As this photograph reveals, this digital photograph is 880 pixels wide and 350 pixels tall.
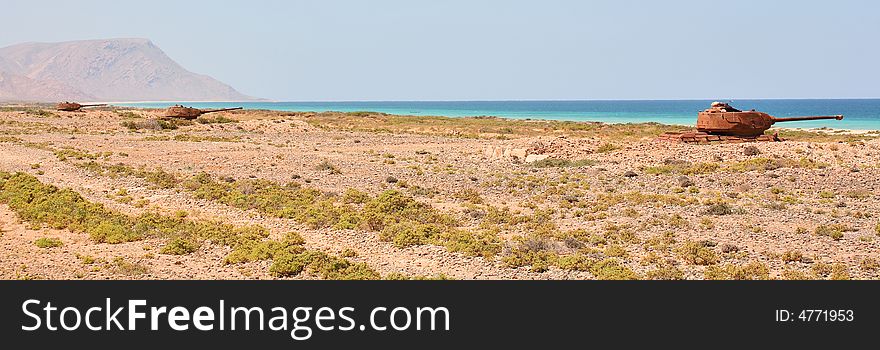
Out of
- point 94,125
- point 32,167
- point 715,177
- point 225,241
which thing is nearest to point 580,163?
point 715,177

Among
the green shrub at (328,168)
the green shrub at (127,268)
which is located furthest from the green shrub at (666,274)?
the green shrub at (328,168)

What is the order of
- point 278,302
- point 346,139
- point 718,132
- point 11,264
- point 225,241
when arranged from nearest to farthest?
point 278,302 < point 11,264 < point 225,241 < point 718,132 < point 346,139

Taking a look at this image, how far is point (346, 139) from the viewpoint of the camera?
52.8 meters

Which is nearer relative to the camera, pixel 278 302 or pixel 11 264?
pixel 278 302

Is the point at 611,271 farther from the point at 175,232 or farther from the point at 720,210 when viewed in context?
the point at 175,232

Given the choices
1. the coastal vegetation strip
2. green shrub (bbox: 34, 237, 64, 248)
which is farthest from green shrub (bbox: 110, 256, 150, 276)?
green shrub (bbox: 34, 237, 64, 248)

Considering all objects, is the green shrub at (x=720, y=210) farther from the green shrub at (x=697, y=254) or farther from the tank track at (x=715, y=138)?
the tank track at (x=715, y=138)

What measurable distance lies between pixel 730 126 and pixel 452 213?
20231 mm

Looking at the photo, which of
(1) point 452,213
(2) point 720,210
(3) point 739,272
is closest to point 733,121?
(2) point 720,210

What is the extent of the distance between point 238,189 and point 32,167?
11.6 m

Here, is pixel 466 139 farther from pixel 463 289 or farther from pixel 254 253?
pixel 463 289

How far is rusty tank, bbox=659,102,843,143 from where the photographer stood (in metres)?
36.3

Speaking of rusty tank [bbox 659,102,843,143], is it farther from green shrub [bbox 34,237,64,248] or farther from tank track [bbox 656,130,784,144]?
green shrub [bbox 34,237,64,248]

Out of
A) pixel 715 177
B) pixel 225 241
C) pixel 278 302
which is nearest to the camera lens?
pixel 278 302
